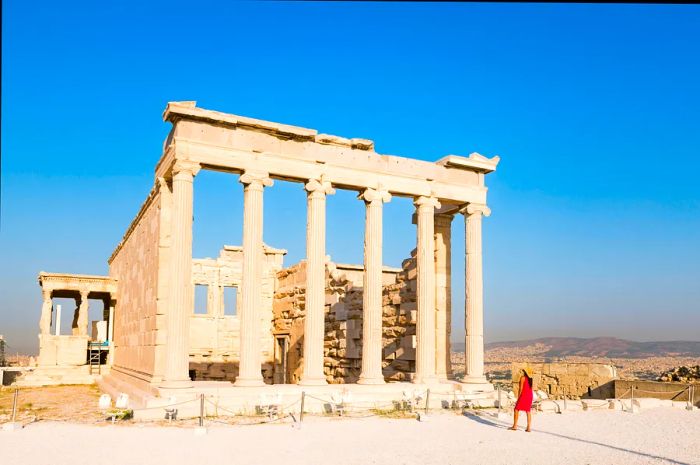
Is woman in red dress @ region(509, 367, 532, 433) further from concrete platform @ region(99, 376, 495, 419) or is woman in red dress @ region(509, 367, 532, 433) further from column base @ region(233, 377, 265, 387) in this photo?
column base @ region(233, 377, 265, 387)

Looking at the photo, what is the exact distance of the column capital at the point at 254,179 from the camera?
723 inches

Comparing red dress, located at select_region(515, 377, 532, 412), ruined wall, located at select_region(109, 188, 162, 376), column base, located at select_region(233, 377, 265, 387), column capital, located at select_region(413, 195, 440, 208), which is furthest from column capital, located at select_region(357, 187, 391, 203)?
red dress, located at select_region(515, 377, 532, 412)

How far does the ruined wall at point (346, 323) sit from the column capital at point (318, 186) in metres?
5.51

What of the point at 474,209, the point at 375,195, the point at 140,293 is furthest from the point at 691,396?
the point at 140,293

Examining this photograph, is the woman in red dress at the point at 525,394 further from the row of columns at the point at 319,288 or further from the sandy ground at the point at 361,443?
the row of columns at the point at 319,288

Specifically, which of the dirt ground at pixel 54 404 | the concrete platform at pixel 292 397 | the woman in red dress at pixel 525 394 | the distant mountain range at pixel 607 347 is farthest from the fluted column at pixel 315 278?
the distant mountain range at pixel 607 347

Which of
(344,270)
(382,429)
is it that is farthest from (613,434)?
(344,270)

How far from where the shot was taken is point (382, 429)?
583 inches

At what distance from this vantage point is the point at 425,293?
21.0 meters

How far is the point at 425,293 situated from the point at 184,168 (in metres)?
8.31

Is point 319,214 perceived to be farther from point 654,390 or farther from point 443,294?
point 654,390

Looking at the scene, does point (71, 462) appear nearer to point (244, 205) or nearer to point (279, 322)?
point (244, 205)

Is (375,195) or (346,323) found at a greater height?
(375,195)

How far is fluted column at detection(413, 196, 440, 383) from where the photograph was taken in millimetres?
20641
